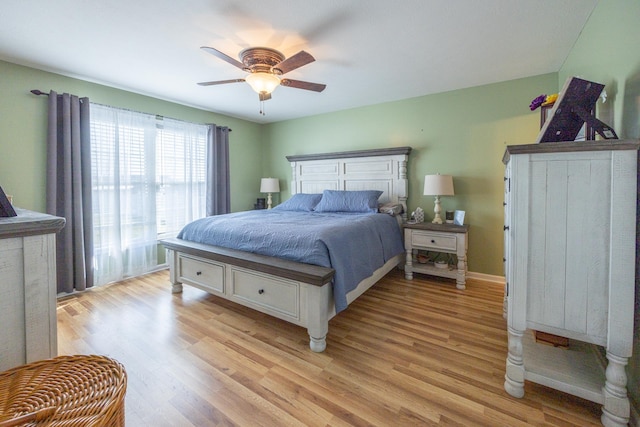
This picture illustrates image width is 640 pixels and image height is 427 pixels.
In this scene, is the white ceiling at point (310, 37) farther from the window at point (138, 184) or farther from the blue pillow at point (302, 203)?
the blue pillow at point (302, 203)

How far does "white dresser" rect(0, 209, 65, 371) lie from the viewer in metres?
0.89

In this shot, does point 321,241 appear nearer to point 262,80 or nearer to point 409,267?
point 262,80

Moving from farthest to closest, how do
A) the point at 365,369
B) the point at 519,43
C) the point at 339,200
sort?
the point at 339,200 < the point at 519,43 < the point at 365,369

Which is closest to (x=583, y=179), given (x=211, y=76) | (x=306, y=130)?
(x=211, y=76)

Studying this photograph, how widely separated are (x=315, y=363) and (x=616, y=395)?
153 centimetres

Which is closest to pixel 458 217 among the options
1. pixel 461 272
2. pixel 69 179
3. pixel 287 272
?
pixel 461 272

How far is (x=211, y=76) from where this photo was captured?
2955 mm

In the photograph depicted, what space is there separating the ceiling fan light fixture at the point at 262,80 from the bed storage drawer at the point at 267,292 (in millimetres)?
1578

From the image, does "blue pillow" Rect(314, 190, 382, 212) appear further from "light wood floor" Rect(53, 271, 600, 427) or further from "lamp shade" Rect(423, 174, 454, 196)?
"light wood floor" Rect(53, 271, 600, 427)

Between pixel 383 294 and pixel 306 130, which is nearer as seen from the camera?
pixel 383 294

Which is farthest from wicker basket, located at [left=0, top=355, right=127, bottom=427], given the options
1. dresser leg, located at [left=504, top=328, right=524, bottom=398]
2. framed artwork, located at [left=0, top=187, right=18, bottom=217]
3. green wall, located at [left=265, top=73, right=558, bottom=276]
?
green wall, located at [left=265, top=73, right=558, bottom=276]

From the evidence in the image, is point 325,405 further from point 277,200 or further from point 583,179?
point 277,200

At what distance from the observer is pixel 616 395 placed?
1.25m

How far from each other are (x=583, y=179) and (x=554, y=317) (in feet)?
2.37
